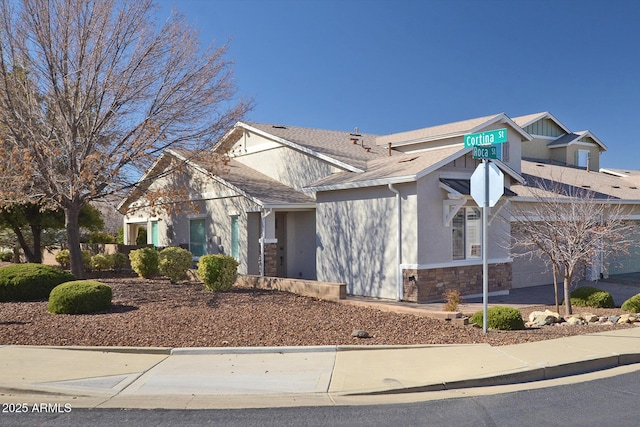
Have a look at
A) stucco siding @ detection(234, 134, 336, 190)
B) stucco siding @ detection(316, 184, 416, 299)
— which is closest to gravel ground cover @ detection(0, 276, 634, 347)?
stucco siding @ detection(316, 184, 416, 299)

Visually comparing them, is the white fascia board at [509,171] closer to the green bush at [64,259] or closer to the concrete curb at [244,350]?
the concrete curb at [244,350]

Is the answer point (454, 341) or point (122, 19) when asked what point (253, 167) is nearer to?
point (122, 19)

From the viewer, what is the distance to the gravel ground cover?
31.1 ft

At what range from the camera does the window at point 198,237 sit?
71.2 ft

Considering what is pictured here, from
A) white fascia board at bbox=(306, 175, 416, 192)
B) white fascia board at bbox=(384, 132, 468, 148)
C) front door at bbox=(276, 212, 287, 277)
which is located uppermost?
white fascia board at bbox=(384, 132, 468, 148)

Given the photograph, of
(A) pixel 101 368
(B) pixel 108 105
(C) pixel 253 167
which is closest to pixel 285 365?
(A) pixel 101 368

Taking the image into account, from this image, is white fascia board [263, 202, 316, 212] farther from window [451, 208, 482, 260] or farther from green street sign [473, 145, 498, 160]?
green street sign [473, 145, 498, 160]

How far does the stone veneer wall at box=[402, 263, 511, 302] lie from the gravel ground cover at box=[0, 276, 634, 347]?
6.96 ft

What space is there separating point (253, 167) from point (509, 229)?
10.1 m

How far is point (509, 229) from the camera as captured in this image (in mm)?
17078

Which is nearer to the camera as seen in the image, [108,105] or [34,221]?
[108,105]

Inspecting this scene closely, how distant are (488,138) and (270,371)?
5315 millimetres

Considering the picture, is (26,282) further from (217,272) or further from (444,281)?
(444,281)

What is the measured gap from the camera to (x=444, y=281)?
15.0m
